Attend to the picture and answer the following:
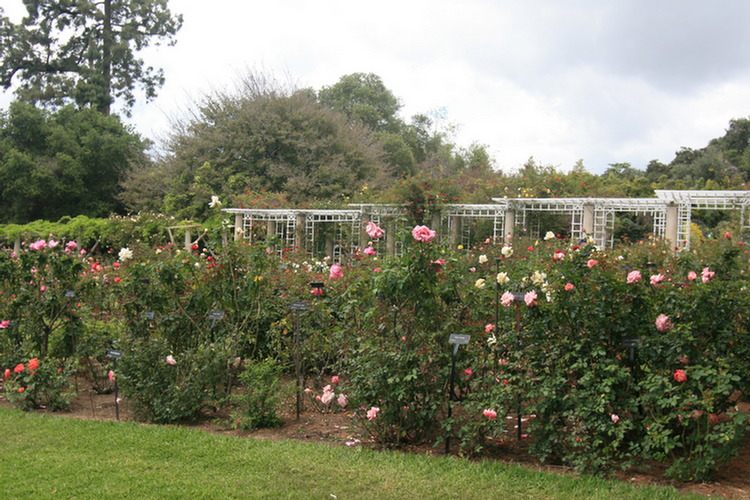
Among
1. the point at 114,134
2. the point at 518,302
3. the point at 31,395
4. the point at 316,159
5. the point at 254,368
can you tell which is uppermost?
the point at 114,134

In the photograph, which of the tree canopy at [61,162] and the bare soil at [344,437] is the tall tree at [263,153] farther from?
the bare soil at [344,437]

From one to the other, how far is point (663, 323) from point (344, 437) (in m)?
2.16

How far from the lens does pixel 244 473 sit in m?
3.26

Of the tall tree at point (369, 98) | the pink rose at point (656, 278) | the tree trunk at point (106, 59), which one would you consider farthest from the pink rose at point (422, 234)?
the tall tree at point (369, 98)

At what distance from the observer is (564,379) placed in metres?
3.20

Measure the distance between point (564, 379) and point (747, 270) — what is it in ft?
5.20

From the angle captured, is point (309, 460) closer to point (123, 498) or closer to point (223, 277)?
point (123, 498)

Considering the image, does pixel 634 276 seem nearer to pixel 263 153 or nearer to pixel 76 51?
pixel 263 153

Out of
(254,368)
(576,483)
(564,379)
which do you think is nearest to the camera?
(576,483)

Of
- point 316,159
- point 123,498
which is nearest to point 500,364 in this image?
point 123,498

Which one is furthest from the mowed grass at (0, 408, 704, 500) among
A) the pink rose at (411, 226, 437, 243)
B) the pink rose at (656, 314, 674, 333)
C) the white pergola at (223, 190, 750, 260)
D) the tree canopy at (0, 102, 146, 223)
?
the tree canopy at (0, 102, 146, 223)

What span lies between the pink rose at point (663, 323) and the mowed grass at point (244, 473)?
821 millimetres

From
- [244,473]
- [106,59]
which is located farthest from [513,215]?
[106,59]

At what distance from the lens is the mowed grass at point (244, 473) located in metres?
2.96
